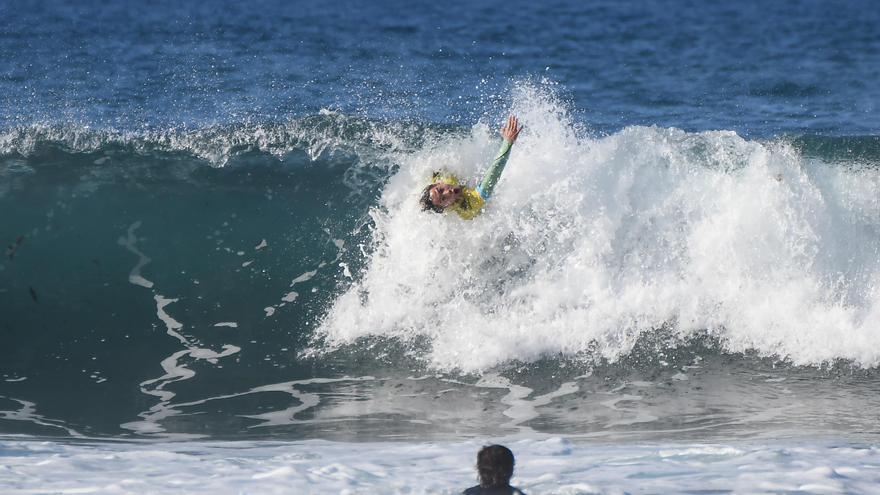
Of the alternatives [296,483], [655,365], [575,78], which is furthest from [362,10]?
[296,483]

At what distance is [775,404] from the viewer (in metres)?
9.31

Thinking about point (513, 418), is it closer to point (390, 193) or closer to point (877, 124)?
point (390, 193)

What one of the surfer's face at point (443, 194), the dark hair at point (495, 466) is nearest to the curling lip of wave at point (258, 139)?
the surfer's face at point (443, 194)

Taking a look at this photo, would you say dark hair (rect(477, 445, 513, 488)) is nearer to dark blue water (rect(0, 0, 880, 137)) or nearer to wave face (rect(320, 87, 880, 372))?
wave face (rect(320, 87, 880, 372))

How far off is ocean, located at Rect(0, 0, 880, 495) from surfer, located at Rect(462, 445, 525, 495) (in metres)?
1.41

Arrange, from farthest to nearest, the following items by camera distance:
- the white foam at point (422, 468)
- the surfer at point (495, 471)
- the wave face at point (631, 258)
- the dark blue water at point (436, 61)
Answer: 1. the dark blue water at point (436, 61)
2. the wave face at point (631, 258)
3. the white foam at point (422, 468)
4. the surfer at point (495, 471)

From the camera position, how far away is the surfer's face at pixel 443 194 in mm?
10852

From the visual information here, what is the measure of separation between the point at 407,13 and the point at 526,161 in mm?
20347

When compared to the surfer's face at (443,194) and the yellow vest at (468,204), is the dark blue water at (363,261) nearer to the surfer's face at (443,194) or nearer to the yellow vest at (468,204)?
the yellow vest at (468,204)

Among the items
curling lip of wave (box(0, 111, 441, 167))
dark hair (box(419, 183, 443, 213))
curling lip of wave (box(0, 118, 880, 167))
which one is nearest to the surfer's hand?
dark hair (box(419, 183, 443, 213))

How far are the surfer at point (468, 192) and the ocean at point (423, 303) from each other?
202 millimetres

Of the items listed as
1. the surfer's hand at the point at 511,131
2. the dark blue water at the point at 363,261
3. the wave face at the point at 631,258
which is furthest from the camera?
the surfer's hand at the point at 511,131

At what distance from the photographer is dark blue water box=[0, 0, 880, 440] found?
9.41m

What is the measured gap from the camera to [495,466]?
5.45 metres
